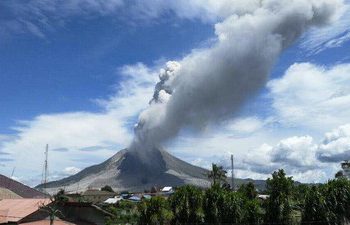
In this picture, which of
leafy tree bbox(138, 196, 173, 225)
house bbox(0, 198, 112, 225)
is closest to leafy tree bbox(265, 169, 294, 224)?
leafy tree bbox(138, 196, 173, 225)

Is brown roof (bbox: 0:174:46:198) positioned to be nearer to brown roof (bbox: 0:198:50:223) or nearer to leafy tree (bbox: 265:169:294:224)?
brown roof (bbox: 0:198:50:223)

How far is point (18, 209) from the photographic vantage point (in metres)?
61.1

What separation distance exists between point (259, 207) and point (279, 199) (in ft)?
9.63

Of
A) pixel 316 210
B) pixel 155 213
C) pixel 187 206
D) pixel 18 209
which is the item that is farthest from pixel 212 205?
pixel 18 209

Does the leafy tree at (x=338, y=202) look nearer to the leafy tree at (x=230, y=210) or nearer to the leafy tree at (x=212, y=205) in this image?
the leafy tree at (x=230, y=210)

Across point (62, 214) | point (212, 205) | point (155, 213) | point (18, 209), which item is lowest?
point (62, 214)

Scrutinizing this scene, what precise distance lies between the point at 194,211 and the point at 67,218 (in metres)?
15.1

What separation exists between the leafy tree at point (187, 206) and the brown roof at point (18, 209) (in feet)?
50.2

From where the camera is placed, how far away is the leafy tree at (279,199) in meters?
56.7

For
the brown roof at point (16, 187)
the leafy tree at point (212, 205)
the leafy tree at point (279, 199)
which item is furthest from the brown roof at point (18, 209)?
the brown roof at point (16, 187)

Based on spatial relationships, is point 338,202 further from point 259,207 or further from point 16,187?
point 16,187

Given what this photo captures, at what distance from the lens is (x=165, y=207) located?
58.1 m

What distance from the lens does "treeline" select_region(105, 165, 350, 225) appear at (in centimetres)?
5572

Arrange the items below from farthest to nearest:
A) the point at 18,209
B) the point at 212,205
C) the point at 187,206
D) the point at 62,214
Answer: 1. the point at 18,209
2. the point at 212,205
3. the point at 187,206
4. the point at 62,214
